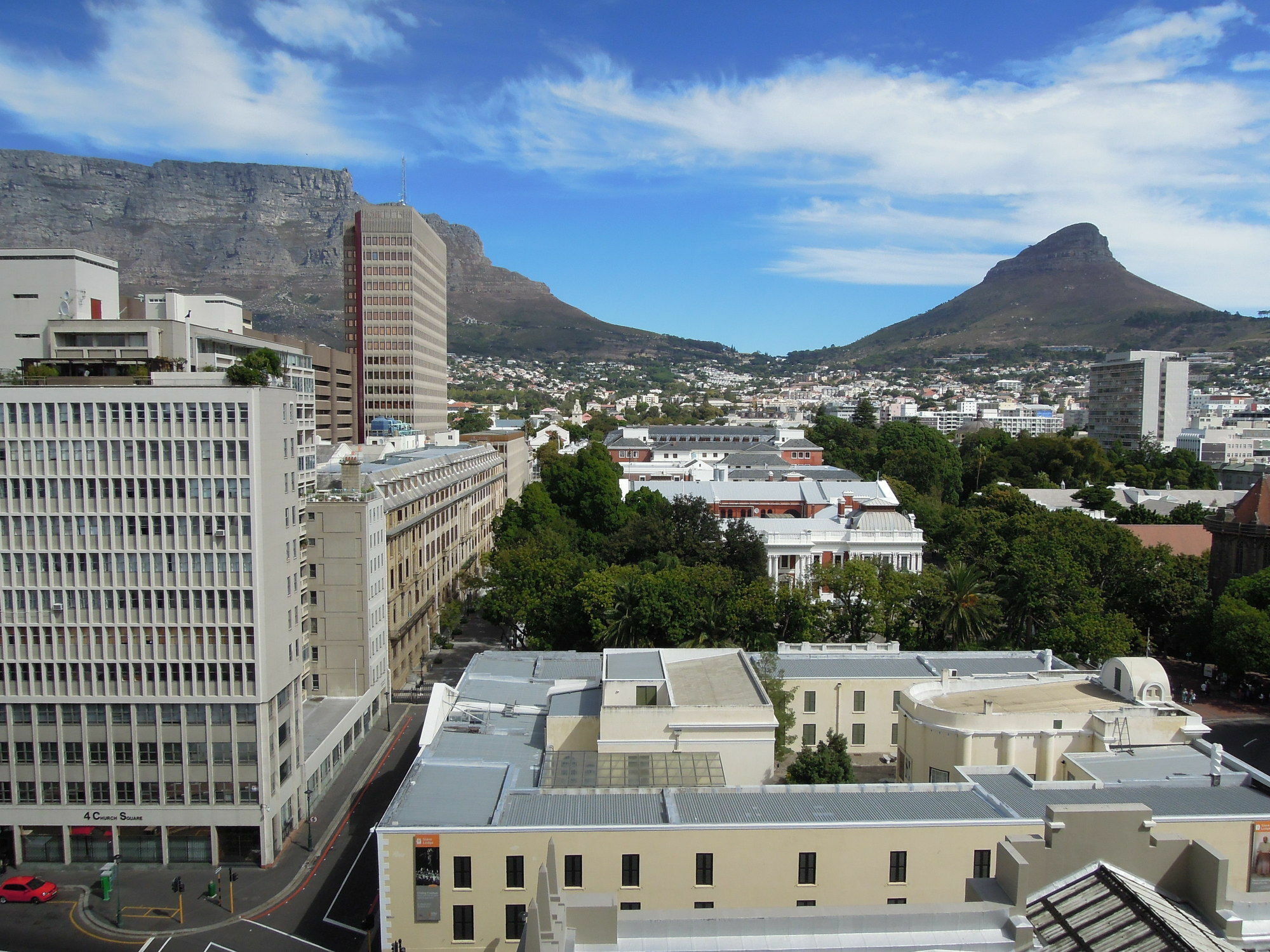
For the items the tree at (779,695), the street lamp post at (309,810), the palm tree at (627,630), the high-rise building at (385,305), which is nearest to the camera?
the street lamp post at (309,810)

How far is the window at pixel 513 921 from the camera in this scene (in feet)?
79.7

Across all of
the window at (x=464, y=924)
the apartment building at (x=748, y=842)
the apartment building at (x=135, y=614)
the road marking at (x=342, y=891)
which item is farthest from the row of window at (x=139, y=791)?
the window at (x=464, y=924)

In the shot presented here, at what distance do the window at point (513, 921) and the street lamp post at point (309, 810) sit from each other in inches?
592

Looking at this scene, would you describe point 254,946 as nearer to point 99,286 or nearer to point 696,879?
point 696,879

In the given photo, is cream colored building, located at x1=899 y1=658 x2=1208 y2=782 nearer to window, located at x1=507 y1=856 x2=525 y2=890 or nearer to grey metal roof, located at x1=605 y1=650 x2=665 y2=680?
grey metal roof, located at x1=605 y1=650 x2=665 y2=680

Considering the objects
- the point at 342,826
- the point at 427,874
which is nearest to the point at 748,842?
the point at 427,874

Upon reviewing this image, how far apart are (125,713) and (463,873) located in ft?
58.4

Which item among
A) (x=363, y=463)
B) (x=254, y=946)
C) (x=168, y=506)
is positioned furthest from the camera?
A: (x=363, y=463)

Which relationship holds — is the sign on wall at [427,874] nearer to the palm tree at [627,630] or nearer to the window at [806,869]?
the window at [806,869]

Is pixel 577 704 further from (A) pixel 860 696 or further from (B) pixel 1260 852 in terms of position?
(B) pixel 1260 852

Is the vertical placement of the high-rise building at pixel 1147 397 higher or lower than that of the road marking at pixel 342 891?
higher

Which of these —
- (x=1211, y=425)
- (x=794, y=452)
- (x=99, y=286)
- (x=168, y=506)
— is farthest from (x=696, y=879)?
(x=1211, y=425)

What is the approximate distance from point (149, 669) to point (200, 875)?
7901 millimetres

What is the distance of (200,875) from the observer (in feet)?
111
